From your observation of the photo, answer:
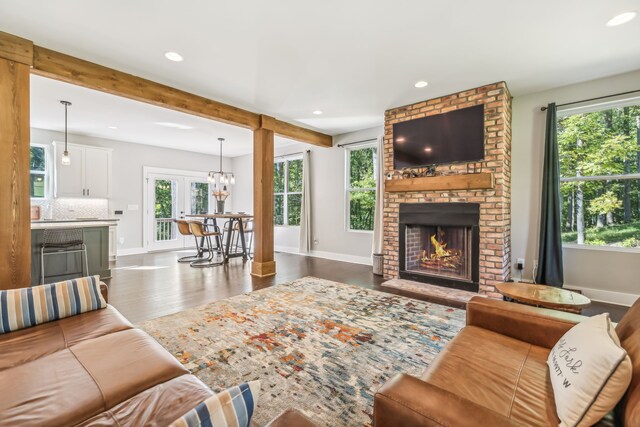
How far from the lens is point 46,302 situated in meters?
1.77

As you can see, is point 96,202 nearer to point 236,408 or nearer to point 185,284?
point 185,284

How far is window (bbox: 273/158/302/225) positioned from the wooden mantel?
3.14 meters

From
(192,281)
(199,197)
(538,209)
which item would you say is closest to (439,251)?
(538,209)

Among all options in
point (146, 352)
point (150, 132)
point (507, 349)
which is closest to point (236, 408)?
point (146, 352)

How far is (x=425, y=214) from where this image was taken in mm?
4168

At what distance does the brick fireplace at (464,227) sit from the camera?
3.63 metres

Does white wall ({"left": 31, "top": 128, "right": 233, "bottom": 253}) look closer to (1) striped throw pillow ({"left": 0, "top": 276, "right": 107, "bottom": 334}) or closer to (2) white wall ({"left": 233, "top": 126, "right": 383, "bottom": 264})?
(2) white wall ({"left": 233, "top": 126, "right": 383, "bottom": 264})

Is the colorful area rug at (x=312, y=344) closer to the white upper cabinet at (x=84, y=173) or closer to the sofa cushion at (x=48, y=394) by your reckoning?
the sofa cushion at (x=48, y=394)

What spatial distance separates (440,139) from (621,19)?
1.94 meters

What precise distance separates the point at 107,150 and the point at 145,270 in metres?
3.15

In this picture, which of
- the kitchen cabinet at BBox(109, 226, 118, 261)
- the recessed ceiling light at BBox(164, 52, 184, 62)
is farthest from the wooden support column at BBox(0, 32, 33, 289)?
the kitchen cabinet at BBox(109, 226, 118, 261)

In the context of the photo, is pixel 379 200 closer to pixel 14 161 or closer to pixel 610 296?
pixel 610 296

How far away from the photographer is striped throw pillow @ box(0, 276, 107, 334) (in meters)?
1.64

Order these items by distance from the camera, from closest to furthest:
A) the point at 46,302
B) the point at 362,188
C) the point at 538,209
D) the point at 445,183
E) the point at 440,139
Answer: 1. the point at 46,302
2. the point at 538,209
3. the point at 445,183
4. the point at 440,139
5. the point at 362,188
